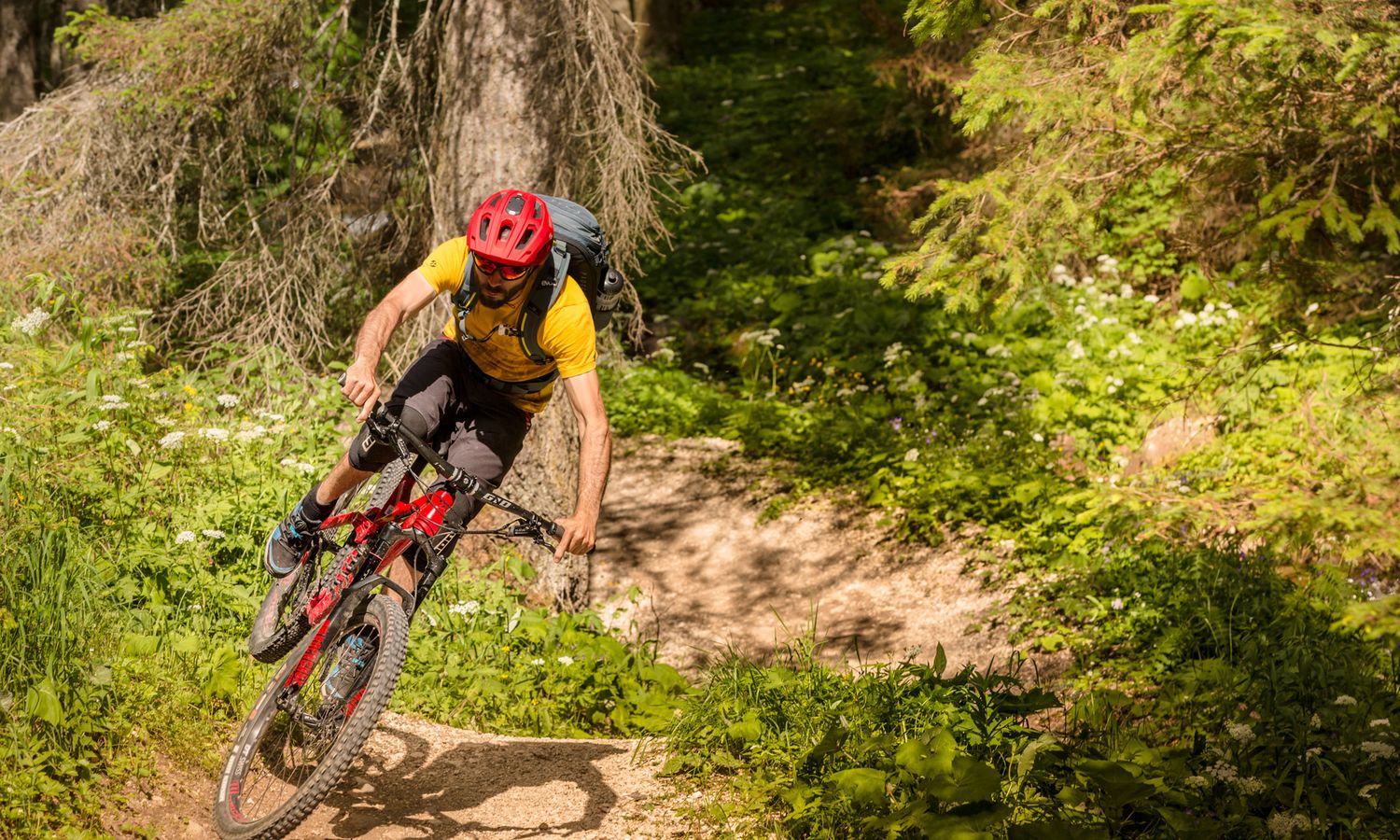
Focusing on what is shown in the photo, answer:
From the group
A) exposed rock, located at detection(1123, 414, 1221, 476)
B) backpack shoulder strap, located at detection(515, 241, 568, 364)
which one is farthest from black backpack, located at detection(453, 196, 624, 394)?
exposed rock, located at detection(1123, 414, 1221, 476)

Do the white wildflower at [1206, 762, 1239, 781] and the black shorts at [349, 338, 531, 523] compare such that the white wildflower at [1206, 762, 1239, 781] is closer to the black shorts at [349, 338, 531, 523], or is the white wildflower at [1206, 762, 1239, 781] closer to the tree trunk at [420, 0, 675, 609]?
the black shorts at [349, 338, 531, 523]

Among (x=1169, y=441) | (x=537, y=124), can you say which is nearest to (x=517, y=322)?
(x=537, y=124)

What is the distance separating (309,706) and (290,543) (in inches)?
39.9

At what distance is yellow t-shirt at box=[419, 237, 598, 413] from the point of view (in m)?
4.98

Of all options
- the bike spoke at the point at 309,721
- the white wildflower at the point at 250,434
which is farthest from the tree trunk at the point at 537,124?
the bike spoke at the point at 309,721

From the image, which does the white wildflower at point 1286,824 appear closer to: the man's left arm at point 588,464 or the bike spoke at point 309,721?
the man's left arm at point 588,464

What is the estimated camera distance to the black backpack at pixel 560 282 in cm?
503

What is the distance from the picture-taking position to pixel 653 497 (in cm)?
1048

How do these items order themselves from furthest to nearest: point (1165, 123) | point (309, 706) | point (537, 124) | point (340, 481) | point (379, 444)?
point (537, 124) → point (1165, 123) → point (340, 481) → point (379, 444) → point (309, 706)

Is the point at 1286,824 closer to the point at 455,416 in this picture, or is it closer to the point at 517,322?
the point at 517,322

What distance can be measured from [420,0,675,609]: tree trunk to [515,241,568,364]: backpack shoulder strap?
3.28 metres

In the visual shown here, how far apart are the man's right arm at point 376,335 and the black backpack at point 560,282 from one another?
18 cm

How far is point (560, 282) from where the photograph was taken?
16.7 ft

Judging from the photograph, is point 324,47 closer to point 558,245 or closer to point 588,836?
point 558,245
